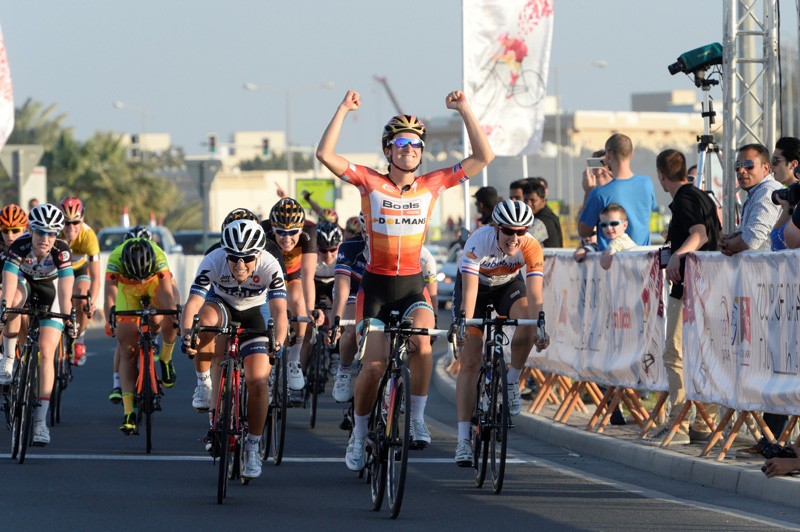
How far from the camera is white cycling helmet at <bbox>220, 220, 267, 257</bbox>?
10516 millimetres

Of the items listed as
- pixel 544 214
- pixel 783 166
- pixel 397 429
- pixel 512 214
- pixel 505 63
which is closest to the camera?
pixel 397 429

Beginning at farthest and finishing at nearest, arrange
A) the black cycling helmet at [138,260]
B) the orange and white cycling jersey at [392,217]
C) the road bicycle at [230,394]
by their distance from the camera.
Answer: the black cycling helmet at [138,260] < the orange and white cycling jersey at [392,217] < the road bicycle at [230,394]

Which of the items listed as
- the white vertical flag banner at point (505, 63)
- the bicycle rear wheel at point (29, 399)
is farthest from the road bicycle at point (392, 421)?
the white vertical flag banner at point (505, 63)

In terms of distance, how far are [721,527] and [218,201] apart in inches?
4294

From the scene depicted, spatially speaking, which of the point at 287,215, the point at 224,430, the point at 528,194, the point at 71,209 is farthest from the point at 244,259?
the point at 528,194

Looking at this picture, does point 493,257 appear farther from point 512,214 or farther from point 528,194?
point 528,194

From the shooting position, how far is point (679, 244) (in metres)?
12.8

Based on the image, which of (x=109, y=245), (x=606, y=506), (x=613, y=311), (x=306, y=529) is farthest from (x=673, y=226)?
(x=109, y=245)

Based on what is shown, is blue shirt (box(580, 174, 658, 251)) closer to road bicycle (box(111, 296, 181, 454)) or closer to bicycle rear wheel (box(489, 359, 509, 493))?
road bicycle (box(111, 296, 181, 454))

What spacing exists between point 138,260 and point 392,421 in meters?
4.76

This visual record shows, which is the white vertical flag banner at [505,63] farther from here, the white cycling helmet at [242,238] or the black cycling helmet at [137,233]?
the white cycling helmet at [242,238]

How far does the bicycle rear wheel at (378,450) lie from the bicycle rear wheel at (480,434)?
31.4 inches

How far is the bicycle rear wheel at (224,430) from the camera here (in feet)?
33.5

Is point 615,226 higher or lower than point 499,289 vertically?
higher
